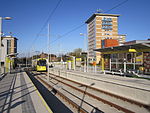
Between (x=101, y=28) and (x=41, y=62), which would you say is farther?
(x=101, y=28)

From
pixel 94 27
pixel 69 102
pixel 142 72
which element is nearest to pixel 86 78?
pixel 142 72

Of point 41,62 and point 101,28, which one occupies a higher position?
point 101,28

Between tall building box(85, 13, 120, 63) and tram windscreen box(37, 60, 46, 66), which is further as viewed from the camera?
tall building box(85, 13, 120, 63)

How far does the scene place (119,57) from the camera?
20.2 meters

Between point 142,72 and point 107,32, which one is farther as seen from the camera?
point 107,32

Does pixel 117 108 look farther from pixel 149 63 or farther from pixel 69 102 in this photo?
pixel 149 63

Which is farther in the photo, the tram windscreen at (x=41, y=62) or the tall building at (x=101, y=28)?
the tall building at (x=101, y=28)

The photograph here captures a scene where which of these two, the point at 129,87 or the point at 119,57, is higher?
the point at 119,57

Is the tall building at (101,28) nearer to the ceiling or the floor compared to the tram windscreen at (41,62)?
nearer to the ceiling

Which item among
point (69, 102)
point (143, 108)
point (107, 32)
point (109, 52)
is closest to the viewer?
point (143, 108)

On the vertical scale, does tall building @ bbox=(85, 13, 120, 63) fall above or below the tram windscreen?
above

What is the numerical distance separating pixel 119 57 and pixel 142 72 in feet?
13.7

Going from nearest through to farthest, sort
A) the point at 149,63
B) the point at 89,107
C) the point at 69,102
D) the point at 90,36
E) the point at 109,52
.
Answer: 1. the point at 89,107
2. the point at 69,102
3. the point at 149,63
4. the point at 109,52
5. the point at 90,36

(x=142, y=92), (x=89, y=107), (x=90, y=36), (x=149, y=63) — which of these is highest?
(x=90, y=36)
